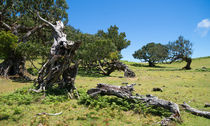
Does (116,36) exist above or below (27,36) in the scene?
above

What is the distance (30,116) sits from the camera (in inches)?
265

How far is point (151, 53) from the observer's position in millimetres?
57906

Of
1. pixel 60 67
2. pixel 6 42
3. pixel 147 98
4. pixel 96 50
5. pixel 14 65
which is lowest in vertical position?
pixel 147 98

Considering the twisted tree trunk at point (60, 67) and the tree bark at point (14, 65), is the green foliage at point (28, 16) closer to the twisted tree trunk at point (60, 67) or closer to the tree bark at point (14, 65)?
the tree bark at point (14, 65)

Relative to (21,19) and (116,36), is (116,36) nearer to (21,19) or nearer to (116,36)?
(116,36)

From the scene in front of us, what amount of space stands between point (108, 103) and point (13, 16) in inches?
980

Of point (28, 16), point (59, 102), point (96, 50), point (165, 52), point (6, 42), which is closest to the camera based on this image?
point (59, 102)

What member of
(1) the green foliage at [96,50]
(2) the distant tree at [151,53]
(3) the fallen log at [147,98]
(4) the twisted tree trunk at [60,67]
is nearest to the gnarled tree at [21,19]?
(1) the green foliage at [96,50]

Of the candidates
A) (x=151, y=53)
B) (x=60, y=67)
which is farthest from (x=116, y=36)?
(x=60, y=67)

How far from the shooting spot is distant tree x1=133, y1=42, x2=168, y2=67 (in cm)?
5519

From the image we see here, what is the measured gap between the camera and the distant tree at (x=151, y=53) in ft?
181

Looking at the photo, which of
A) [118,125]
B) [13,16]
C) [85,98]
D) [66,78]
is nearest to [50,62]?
[66,78]

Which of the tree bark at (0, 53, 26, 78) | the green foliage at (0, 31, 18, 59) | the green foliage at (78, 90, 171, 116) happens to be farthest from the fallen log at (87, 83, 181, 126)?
the tree bark at (0, 53, 26, 78)

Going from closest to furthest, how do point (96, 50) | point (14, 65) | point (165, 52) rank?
point (14, 65) → point (96, 50) → point (165, 52)
